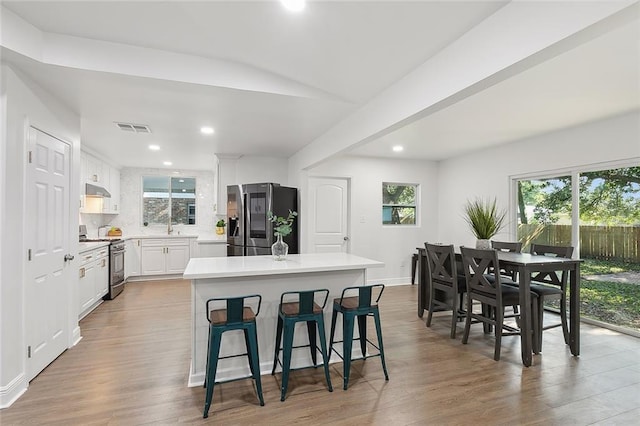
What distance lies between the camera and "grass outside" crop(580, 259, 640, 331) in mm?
3764

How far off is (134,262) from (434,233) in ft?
19.4

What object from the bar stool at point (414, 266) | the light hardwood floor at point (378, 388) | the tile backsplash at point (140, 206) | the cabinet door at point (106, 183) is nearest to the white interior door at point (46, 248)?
the light hardwood floor at point (378, 388)

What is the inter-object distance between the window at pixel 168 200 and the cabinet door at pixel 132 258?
954 mm

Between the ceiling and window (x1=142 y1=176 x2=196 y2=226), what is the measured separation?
3.39m

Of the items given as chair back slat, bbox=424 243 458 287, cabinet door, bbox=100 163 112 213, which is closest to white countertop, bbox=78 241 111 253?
cabinet door, bbox=100 163 112 213

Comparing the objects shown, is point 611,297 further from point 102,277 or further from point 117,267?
point 117,267

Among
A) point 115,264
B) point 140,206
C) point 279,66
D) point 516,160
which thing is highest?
point 279,66

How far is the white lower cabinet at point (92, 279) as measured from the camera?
410 cm

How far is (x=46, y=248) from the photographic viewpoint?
2.76m

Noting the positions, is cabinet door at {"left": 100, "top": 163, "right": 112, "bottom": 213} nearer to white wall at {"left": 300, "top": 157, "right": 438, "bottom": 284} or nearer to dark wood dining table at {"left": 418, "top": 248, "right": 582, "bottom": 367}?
white wall at {"left": 300, "top": 157, "right": 438, "bottom": 284}

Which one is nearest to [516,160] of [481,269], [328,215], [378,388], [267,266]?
[481,269]

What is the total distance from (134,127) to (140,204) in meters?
3.72

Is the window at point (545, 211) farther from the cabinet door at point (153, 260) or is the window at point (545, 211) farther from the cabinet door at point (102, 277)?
the cabinet door at point (153, 260)

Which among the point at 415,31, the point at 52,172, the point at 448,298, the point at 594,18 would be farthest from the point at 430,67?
the point at 52,172
